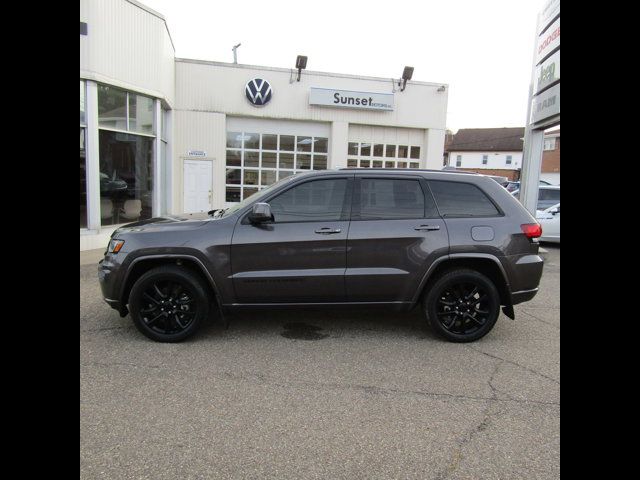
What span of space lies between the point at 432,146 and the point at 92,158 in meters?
11.4

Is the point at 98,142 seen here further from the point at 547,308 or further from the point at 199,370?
the point at 547,308

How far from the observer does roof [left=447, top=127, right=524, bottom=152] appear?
60803 mm

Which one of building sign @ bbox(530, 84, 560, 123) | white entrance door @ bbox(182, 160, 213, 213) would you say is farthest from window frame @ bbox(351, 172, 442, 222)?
white entrance door @ bbox(182, 160, 213, 213)

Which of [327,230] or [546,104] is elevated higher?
[546,104]

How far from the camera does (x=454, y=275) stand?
459 cm

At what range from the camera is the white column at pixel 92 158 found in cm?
945

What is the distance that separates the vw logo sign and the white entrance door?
8.27 ft

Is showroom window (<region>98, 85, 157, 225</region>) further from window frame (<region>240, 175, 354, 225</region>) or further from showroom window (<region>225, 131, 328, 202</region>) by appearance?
window frame (<region>240, 175, 354, 225</region>)

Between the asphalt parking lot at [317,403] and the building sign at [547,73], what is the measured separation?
8042 mm

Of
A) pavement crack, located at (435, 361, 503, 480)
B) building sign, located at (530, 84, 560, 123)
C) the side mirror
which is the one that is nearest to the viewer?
pavement crack, located at (435, 361, 503, 480)

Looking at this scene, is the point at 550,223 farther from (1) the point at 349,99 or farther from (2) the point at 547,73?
(1) the point at 349,99

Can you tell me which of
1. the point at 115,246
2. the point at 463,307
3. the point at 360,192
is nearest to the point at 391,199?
the point at 360,192

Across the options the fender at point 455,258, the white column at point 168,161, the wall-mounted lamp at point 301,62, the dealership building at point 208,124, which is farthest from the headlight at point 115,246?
the wall-mounted lamp at point 301,62

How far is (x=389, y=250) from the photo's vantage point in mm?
4531
